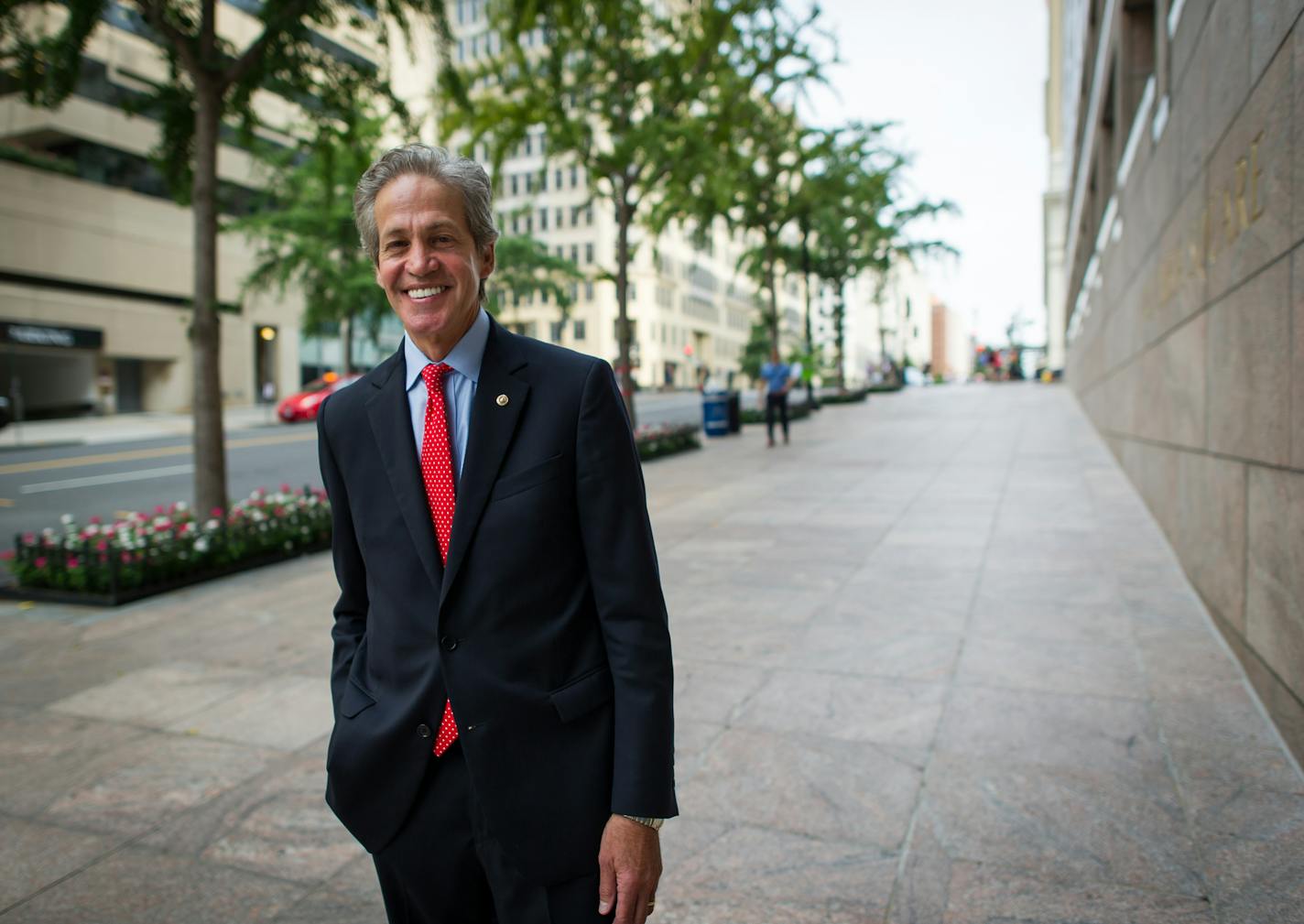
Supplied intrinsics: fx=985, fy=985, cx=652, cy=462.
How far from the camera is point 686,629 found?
602cm

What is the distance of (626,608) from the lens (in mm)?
1700

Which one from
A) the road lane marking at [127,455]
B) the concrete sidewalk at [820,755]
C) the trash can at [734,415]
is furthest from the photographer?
the trash can at [734,415]

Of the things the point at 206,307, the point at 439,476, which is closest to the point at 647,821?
the point at 439,476

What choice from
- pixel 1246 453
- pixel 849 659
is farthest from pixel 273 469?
pixel 1246 453

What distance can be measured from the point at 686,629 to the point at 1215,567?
120 inches

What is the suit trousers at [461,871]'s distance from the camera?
1736 mm

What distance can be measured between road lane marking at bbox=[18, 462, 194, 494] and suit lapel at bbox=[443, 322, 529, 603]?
49.8ft

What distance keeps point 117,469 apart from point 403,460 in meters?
17.8

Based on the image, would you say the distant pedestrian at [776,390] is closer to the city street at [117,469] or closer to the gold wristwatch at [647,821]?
the city street at [117,469]

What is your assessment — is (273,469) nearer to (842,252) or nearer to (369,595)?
(369,595)

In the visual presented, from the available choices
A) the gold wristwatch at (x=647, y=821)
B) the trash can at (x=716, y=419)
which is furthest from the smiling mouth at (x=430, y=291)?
the trash can at (x=716, y=419)

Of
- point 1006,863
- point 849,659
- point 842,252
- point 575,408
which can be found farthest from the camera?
point 842,252

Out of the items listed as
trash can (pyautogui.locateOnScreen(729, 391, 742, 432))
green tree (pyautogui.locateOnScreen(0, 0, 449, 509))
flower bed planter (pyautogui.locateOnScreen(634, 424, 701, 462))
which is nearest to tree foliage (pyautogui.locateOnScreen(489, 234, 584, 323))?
trash can (pyautogui.locateOnScreen(729, 391, 742, 432))

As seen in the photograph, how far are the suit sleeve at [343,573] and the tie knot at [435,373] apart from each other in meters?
0.26
